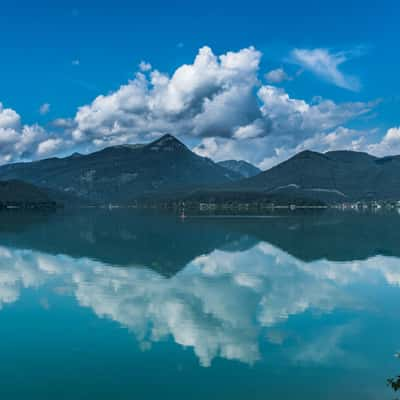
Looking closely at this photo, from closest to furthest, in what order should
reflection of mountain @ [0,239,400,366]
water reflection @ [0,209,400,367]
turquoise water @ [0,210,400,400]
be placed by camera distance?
turquoise water @ [0,210,400,400], reflection of mountain @ [0,239,400,366], water reflection @ [0,209,400,367]

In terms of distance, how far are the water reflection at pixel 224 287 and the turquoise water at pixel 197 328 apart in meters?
0.14

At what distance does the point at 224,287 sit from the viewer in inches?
1767

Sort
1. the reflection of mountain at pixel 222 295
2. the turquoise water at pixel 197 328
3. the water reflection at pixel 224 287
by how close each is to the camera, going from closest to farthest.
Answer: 1. the turquoise water at pixel 197 328
2. the reflection of mountain at pixel 222 295
3. the water reflection at pixel 224 287

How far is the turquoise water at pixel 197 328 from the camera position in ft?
71.1

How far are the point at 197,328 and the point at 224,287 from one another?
583 inches

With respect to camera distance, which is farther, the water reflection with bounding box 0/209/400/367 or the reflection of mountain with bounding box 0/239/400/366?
the water reflection with bounding box 0/209/400/367

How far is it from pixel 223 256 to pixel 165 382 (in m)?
46.4

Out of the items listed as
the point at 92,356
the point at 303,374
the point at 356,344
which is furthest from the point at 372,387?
the point at 92,356

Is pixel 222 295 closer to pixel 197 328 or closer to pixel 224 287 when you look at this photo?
pixel 224 287

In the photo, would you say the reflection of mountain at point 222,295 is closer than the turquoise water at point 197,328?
No

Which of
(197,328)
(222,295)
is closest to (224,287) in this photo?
(222,295)

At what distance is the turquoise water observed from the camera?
71.1 ft

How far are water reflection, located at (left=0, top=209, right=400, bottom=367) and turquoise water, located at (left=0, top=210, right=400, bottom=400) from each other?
0.14 m

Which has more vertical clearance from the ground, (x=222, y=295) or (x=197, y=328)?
(x=222, y=295)
